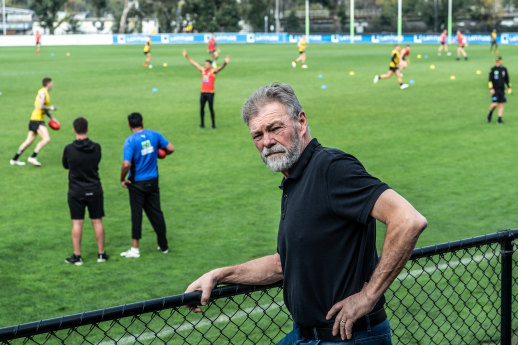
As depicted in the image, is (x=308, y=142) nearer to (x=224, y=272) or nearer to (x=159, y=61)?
(x=224, y=272)

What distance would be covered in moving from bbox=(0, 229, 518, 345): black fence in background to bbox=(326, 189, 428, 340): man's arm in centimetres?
71

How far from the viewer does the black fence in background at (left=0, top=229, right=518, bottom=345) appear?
12.6 ft

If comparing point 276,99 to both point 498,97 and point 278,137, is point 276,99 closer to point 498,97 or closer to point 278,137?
point 278,137

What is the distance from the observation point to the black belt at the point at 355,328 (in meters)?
3.46

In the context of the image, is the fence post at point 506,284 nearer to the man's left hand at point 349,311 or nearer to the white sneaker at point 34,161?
the man's left hand at point 349,311

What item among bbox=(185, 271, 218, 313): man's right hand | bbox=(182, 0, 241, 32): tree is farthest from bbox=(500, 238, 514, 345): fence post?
bbox=(182, 0, 241, 32): tree

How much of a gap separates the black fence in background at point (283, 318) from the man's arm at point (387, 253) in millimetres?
709

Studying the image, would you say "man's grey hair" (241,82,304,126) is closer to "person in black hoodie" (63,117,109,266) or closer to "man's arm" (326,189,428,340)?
"man's arm" (326,189,428,340)

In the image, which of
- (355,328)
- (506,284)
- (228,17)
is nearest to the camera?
(355,328)

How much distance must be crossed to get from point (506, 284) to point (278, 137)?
2.26 m

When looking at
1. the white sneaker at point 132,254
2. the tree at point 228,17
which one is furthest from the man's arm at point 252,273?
the tree at point 228,17

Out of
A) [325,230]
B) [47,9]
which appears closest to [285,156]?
[325,230]

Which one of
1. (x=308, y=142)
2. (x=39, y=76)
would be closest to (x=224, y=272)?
(x=308, y=142)

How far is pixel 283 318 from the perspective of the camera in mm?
8016
